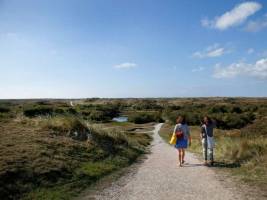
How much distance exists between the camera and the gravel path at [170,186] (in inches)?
357

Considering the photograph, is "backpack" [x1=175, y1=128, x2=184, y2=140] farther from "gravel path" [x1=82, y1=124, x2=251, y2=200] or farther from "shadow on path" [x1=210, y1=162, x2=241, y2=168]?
"shadow on path" [x1=210, y1=162, x2=241, y2=168]

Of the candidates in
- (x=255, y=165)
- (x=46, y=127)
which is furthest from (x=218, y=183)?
(x=46, y=127)

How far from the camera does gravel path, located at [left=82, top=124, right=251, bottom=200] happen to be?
907 cm

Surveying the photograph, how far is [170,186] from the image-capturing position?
33.5 ft

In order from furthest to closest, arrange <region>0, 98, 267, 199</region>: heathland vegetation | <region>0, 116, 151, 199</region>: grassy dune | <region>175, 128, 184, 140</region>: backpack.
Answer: <region>175, 128, 184, 140</region>: backpack → <region>0, 98, 267, 199</region>: heathland vegetation → <region>0, 116, 151, 199</region>: grassy dune

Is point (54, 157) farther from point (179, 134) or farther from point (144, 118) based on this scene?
point (144, 118)

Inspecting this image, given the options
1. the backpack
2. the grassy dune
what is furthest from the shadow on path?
the grassy dune

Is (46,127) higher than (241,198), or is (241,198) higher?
(46,127)

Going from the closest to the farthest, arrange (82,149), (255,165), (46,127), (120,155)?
(255,165) < (82,149) < (120,155) < (46,127)

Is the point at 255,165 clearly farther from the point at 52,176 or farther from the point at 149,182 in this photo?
the point at 52,176

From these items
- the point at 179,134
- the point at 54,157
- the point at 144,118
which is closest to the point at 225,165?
the point at 179,134

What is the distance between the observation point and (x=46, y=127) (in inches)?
694

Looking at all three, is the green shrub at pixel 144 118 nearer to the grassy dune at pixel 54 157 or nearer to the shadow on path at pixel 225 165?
the grassy dune at pixel 54 157

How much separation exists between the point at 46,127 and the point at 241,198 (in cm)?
1178
